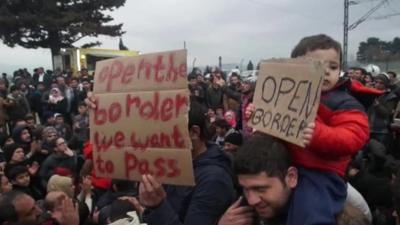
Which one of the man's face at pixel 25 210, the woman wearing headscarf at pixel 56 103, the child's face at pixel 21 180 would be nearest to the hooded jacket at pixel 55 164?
the child's face at pixel 21 180

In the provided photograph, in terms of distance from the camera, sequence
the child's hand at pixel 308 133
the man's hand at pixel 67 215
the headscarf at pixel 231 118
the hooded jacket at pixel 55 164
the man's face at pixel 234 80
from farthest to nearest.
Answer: the man's face at pixel 234 80, the headscarf at pixel 231 118, the hooded jacket at pixel 55 164, the man's hand at pixel 67 215, the child's hand at pixel 308 133

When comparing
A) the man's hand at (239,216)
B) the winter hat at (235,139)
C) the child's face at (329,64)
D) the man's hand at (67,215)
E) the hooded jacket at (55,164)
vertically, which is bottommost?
the hooded jacket at (55,164)

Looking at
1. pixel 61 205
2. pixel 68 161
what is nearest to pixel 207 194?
pixel 61 205

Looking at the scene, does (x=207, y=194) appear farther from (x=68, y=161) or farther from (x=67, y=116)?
(x=67, y=116)

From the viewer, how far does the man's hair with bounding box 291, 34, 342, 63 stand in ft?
7.55

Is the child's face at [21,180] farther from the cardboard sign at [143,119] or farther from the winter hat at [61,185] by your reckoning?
the cardboard sign at [143,119]

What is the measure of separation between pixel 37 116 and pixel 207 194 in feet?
38.4

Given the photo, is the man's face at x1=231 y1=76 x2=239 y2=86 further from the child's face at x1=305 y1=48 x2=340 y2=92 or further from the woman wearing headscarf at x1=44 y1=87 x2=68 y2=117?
the child's face at x1=305 y1=48 x2=340 y2=92

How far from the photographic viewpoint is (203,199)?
101 inches

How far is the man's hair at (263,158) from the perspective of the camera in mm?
2014

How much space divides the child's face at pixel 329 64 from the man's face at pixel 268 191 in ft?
1.46

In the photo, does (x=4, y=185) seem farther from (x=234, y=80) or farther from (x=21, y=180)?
(x=234, y=80)

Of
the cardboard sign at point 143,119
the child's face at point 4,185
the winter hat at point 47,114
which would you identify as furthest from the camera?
the winter hat at point 47,114

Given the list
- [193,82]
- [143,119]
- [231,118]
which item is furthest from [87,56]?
[143,119]
